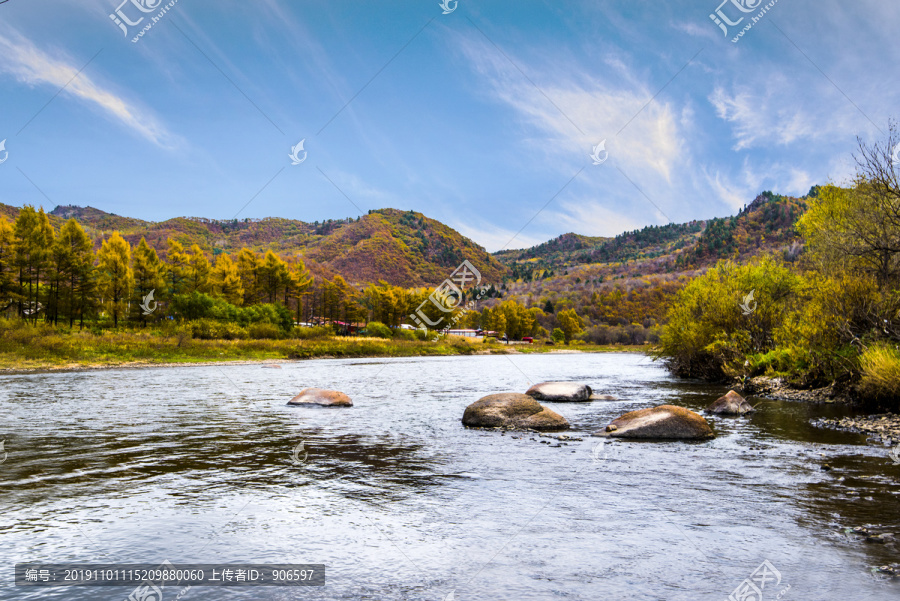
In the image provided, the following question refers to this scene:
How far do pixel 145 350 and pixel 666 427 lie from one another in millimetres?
48824

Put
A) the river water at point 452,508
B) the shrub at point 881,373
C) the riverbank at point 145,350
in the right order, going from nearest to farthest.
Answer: the river water at point 452,508, the shrub at point 881,373, the riverbank at point 145,350

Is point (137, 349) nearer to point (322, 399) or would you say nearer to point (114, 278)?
point (114, 278)

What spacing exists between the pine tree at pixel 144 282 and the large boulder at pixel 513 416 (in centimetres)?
5736

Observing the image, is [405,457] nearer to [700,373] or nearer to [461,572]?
[461,572]

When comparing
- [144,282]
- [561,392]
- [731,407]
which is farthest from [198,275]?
[731,407]

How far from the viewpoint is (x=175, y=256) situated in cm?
7675

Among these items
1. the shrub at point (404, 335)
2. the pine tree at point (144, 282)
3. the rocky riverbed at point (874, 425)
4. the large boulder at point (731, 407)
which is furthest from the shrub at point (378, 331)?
the rocky riverbed at point (874, 425)

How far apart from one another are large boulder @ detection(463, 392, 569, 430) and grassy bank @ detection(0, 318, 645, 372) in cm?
3678

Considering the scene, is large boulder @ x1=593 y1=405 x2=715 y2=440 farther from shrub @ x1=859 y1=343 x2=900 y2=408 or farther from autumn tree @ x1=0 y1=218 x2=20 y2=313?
autumn tree @ x1=0 y1=218 x2=20 y2=313

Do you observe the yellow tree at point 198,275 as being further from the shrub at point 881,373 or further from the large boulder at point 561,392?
the shrub at point 881,373

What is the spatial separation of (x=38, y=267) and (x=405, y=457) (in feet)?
190

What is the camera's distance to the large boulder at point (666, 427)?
16797 millimetres

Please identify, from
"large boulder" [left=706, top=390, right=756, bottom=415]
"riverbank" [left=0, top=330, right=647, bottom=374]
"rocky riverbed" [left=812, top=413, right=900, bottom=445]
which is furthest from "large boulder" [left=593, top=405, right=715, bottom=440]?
"riverbank" [left=0, top=330, right=647, bottom=374]

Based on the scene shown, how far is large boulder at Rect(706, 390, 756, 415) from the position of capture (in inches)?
869
